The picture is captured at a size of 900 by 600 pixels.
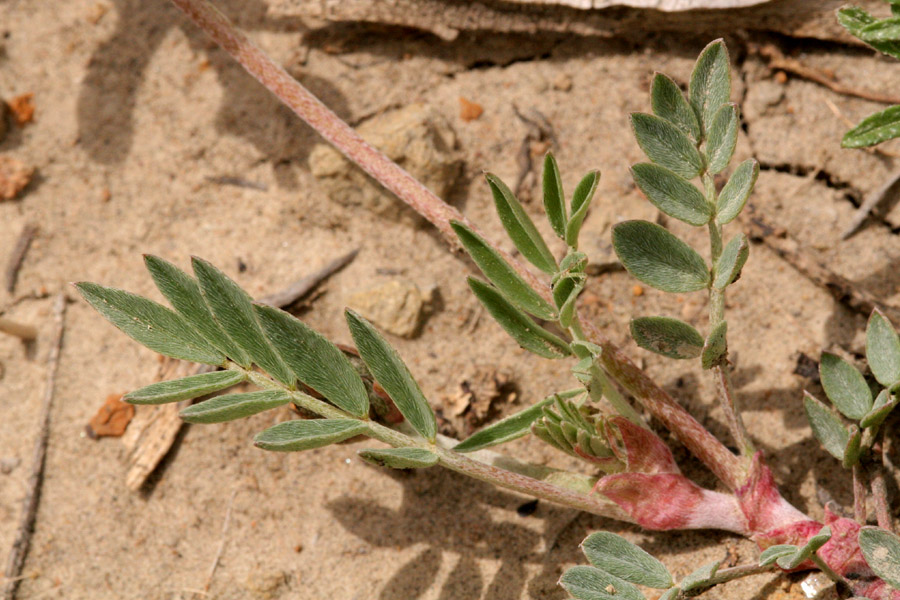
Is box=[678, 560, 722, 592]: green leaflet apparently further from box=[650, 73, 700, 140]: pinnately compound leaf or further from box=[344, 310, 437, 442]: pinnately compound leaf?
box=[650, 73, 700, 140]: pinnately compound leaf

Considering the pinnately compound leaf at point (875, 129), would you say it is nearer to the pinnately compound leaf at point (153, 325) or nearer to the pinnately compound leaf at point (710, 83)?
the pinnately compound leaf at point (710, 83)

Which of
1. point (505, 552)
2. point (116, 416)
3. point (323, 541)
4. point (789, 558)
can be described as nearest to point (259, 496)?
point (323, 541)

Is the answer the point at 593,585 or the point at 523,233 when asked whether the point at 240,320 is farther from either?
the point at 593,585

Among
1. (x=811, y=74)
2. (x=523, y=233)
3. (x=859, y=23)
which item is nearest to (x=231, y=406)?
(x=523, y=233)

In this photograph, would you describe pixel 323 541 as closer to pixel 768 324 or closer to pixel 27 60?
pixel 768 324

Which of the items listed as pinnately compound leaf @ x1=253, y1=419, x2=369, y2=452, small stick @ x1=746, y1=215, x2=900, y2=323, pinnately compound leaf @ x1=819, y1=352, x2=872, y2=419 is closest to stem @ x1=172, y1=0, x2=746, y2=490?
pinnately compound leaf @ x1=819, y1=352, x2=872, y2=419

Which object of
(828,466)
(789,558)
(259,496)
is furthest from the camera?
(259,496)

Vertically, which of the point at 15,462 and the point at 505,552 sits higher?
the point at 505,552
